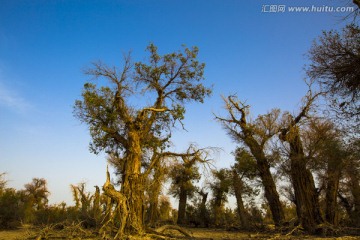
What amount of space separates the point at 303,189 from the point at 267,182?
3.41m

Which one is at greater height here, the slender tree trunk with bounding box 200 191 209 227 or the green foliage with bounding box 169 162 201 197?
the green foliage with bounding box 169 162 201 197

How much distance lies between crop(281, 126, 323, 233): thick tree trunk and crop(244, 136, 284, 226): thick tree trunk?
2.13 metres

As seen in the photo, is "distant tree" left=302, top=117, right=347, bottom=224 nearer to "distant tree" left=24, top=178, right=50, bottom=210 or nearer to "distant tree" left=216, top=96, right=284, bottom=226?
"distant tree" left=216, top=96, right=284, bottom=226

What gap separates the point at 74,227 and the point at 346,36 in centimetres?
1211

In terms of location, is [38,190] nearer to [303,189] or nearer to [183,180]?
[183,180]

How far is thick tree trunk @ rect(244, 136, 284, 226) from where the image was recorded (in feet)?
58.5

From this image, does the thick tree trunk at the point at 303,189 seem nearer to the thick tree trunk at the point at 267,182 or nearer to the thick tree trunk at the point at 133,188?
the thick tree trunk at the point at 267,182

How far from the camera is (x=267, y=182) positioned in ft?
61.7

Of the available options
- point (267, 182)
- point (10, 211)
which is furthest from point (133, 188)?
point (10, 211)

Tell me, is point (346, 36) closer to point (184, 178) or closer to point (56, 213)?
point (184, 178)

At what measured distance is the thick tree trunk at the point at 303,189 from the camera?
14812 millimetres

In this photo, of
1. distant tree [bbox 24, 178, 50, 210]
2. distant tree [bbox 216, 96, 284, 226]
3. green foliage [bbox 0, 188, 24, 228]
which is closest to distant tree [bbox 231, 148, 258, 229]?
distant tree [bbox 216, 96, 284, 226]

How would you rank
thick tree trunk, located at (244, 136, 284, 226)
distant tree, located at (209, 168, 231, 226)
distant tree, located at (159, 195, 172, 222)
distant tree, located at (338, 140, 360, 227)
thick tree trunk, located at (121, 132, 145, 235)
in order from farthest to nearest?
1. distant tree, located at (159, 195, 172, 222)
2. distant tree, located at (209, 168, 231, 226)
3. thick tree trunk, located at (244, 136, 284, 226)
4. distant tree, located at (338, 140, 360, 227)
5. thick tree trunk, located at (121, 132, 145, 235)

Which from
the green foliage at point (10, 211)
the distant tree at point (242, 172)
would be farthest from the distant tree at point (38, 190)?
the distant tree at point (242, 172)
